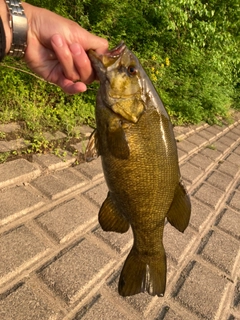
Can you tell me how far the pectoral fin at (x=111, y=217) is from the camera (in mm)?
1728

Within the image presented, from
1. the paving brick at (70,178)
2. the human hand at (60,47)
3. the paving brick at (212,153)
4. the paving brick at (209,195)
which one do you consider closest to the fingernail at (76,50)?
the human hand at (60,47)

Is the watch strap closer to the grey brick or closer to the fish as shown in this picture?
the fish

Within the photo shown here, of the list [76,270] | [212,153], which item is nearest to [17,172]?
[76,270]

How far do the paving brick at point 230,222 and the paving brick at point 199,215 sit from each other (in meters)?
0.16

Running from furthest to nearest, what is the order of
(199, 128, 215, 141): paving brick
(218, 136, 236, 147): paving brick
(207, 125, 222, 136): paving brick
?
Result: (207, 125, 222, 136): paving brick
(218, 136, 236, 147): paving brick
(199, 128, 215, 141): paving brick

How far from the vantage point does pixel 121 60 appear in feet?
5.31

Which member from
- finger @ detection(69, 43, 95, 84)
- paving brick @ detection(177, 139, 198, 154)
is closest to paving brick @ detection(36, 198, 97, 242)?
finger @ detection(69, 43, 95, 84)

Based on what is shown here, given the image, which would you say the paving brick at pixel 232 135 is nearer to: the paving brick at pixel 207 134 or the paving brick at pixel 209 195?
the paving brick at pixel 207 134

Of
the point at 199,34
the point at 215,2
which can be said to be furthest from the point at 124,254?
the point at 215,2

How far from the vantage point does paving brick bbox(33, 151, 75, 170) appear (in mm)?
3611

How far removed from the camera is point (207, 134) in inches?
281

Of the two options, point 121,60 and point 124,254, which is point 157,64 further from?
point 121,60

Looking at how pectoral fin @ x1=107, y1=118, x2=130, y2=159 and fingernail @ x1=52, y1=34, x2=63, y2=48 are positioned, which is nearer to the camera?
pectoral fin @ x1=107, y1=118, x2=130, y2=159

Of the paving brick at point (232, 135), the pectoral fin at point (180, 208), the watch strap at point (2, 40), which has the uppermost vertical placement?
the watch strap at point (2, 40)
